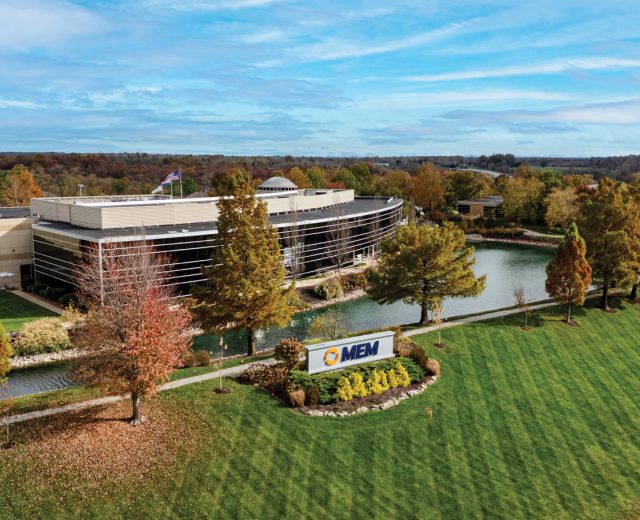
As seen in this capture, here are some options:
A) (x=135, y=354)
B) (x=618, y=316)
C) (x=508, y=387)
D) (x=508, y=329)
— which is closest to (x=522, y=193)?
(x=618, y=316)

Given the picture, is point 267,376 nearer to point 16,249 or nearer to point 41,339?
point 41,339

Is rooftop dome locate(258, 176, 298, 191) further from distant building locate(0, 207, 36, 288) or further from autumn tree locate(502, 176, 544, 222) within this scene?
autumn tree locate(502, 176, 544, 222)

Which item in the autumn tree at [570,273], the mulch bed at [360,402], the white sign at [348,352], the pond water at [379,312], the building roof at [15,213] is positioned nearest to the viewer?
the mulch bed at [360,402]

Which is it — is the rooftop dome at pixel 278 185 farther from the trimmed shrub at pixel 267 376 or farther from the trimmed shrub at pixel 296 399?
the trimmed shrub at pixel 296 399

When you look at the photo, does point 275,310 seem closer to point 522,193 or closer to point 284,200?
point 284,200

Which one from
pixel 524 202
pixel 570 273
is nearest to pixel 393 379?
pixel 570 273

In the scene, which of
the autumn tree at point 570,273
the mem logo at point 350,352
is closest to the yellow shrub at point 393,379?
the mem logo at point 350,352
